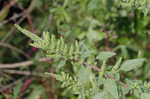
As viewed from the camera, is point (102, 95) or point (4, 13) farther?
point (4, 13)

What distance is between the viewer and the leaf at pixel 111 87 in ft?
2.58

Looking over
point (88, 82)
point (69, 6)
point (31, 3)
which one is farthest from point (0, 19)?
point (88, 82)

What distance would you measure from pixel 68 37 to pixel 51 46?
0.69m

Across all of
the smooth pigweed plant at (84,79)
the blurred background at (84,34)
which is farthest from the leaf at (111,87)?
the blurred background at (84,34)

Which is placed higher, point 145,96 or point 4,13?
point 4,13

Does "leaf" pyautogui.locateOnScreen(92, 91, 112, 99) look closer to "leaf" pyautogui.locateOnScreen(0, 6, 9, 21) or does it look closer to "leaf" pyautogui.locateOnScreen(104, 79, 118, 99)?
"leaf" pyautogui.locateOnScreen(104, 79, 118, 99)

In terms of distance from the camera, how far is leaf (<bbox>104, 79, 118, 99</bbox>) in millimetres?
788

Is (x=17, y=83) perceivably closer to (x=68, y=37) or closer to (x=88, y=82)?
(x=68, y=37)

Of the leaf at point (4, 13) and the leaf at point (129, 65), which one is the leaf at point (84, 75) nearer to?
the leaf at point (129, 65)

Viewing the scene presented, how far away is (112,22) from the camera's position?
148cm

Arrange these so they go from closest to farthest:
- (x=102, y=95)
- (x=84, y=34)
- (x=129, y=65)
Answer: (x=102, y=95), (x=129, y=65), (x=84, y=34)

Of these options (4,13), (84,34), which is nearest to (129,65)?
(84,34)

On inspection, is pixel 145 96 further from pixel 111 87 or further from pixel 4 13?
pixel 4 13

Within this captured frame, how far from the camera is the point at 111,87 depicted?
0.81 meters
